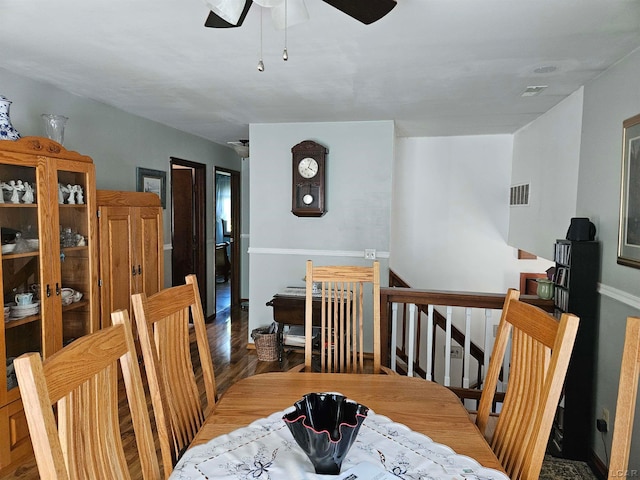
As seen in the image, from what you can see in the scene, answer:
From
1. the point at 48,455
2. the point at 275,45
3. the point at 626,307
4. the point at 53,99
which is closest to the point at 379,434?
the point at 48,455

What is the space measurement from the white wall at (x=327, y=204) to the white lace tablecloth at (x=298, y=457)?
292 cm

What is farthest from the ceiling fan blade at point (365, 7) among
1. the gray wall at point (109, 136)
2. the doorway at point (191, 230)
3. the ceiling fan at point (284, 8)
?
the doorway at point (191, 230)

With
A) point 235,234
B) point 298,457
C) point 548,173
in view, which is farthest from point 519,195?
point 298,457

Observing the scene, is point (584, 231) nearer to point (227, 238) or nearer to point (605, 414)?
point (605, 414)

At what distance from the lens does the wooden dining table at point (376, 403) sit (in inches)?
50.8

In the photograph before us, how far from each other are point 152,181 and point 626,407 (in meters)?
4.25

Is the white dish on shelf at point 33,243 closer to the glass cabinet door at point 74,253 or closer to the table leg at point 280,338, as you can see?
the glass cabinet door at point 74,253

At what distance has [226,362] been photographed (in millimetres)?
4082

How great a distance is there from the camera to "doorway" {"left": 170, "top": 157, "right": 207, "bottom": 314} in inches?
206

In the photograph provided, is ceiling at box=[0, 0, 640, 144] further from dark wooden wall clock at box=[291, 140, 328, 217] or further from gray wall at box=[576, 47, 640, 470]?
dark wooden wall clock at box=[291, 140, 328, 217]

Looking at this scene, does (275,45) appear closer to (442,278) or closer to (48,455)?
(48,455)

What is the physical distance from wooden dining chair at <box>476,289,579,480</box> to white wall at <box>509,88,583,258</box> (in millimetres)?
2032

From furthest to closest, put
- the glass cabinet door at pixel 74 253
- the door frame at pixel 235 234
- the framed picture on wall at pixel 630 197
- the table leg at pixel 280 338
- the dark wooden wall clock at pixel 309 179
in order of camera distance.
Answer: the door frame at pixel 235 234, the dark wooden wall clock at pixel 309 179, the table leg at pixel 280 338, the glass cabinet door at pixel 74 253, the framed picture on wall at pixel 630 197

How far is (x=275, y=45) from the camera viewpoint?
225cm
